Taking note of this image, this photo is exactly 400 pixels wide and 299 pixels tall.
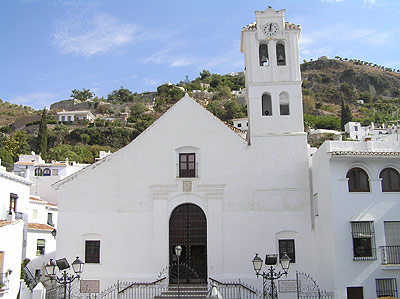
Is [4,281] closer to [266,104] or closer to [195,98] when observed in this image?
[266,104]

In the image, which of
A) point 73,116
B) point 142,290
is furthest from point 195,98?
point 142,290

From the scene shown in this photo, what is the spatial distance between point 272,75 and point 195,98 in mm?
108905

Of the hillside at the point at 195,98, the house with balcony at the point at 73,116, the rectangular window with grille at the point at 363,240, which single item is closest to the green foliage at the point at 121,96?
the hillside at the point at 195,98

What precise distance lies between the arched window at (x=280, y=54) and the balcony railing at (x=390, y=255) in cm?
1177

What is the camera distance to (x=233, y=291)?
23.0 metres

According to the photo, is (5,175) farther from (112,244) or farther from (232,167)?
(232,167)

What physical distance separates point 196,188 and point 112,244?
5386mm

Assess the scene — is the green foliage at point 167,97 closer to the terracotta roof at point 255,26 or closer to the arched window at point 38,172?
the arched window at point 38,172

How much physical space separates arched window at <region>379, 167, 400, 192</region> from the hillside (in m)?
60.3

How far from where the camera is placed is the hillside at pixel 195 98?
102 m

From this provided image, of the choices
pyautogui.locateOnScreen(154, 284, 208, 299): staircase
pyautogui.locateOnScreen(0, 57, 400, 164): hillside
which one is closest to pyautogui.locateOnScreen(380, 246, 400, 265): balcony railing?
pyautogui.locateOnScreen(154, 284, 208, 299): staircase

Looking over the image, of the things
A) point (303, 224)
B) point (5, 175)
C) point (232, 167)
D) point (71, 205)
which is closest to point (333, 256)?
point (303, 224)

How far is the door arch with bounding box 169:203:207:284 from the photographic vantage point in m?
24.8

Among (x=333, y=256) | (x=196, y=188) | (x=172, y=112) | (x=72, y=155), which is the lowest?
(x=333, y=256)
